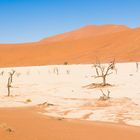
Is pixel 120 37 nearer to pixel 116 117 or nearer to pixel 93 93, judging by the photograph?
pixel 93 93

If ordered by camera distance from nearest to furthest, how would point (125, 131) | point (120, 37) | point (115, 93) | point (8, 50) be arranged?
point (125, 131) → point (115, 93) → point (120, 37) → point (8, 50)

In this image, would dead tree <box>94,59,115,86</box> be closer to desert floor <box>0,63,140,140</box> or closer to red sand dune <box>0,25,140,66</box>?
desert floor <box>0,63,140,140</box>

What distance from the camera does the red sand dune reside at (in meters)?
58.9

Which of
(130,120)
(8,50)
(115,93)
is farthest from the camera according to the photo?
(8,50)

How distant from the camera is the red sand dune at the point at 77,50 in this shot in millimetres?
58938

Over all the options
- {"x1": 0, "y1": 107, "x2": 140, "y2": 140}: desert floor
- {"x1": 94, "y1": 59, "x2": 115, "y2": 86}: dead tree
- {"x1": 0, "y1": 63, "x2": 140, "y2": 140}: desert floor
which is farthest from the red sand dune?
{"x1": 0, "y1": 107, "x2": 140, "y2": 140}: desert floor

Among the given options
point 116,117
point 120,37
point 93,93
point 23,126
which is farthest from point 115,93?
point 120,37

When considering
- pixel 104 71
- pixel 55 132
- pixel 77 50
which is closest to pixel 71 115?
pixel 55 132

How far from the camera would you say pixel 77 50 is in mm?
Answer: 73000

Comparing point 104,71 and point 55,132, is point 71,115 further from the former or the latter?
point 104,71

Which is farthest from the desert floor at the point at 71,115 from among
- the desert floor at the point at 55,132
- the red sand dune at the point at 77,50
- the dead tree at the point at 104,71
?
the red sand dune at the point at 77,50

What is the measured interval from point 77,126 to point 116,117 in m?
2.87

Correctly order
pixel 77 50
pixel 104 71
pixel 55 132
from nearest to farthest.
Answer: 1. pixel 55 132
2. pixel 104 71
3. pixel 77 50

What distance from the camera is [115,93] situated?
17.0 meters
